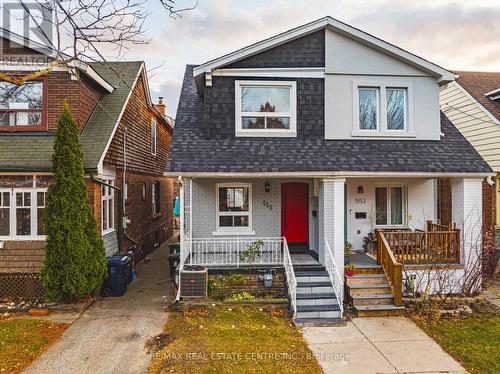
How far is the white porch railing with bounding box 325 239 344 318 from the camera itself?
26.0 ft

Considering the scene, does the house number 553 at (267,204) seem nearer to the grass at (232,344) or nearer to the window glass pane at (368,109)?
the grass at (232,344)

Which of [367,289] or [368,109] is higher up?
[368,109]

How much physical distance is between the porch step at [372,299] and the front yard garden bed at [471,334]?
64 cm

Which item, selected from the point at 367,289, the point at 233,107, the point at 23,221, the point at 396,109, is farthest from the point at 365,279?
the point at 23,221

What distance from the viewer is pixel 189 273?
27.4 ft

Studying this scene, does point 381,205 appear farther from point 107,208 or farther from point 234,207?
point 107,208

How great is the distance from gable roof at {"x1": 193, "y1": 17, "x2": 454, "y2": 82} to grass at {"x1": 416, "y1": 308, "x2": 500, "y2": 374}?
683 centimetres

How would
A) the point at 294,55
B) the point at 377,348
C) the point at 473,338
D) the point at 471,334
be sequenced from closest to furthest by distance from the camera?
the point at 377,348, the point at 473,338, the point at 471,334, the point at 294,55

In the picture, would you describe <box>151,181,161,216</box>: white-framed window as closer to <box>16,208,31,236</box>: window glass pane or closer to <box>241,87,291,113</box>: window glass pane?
<box>16,208,31,236</box>: window glass pane

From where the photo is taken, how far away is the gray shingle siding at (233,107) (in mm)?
9734

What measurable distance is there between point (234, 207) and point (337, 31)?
614 cm

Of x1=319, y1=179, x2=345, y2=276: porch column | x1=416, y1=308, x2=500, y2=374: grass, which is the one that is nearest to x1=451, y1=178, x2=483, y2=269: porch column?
x1=416, y1=308, x2=500, y2=374: grass

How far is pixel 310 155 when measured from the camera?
365 inches

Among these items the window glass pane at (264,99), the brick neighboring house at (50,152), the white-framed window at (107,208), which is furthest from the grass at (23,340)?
the window glass pane at (264,99)
